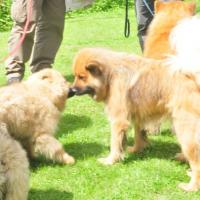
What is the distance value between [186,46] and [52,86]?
5.17ft

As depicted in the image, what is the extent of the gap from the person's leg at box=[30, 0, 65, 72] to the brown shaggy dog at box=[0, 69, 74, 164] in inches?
72.8

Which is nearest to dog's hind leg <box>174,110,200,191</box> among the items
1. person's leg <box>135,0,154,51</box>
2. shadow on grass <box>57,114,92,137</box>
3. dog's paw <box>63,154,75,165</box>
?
dog's paw <box>63,154,75,165</box>

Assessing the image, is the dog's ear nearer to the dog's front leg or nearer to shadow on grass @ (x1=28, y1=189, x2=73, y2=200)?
the dog's front leg

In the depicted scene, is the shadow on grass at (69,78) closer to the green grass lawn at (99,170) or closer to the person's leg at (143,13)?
the green grass lawn at (99,170)

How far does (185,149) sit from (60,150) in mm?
1342

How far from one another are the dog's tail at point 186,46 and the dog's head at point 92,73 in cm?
69

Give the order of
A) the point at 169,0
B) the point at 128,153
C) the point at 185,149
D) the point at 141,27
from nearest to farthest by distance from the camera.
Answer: the point at 185,149
the point at 128,153
the point at 169,0
the point at 141,27

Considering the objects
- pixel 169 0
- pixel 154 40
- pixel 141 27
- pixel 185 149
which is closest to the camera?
pixel 185 149

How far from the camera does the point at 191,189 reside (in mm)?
4414

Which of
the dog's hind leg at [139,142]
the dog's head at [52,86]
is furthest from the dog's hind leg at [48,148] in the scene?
the dog's hind leg at [139,142]

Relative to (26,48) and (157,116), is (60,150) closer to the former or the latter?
(157,116)

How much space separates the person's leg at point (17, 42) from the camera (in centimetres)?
657

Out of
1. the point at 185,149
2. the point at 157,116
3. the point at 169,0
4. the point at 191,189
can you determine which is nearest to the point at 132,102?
the point at 157,116

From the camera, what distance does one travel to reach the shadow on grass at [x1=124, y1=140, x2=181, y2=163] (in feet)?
17.2
